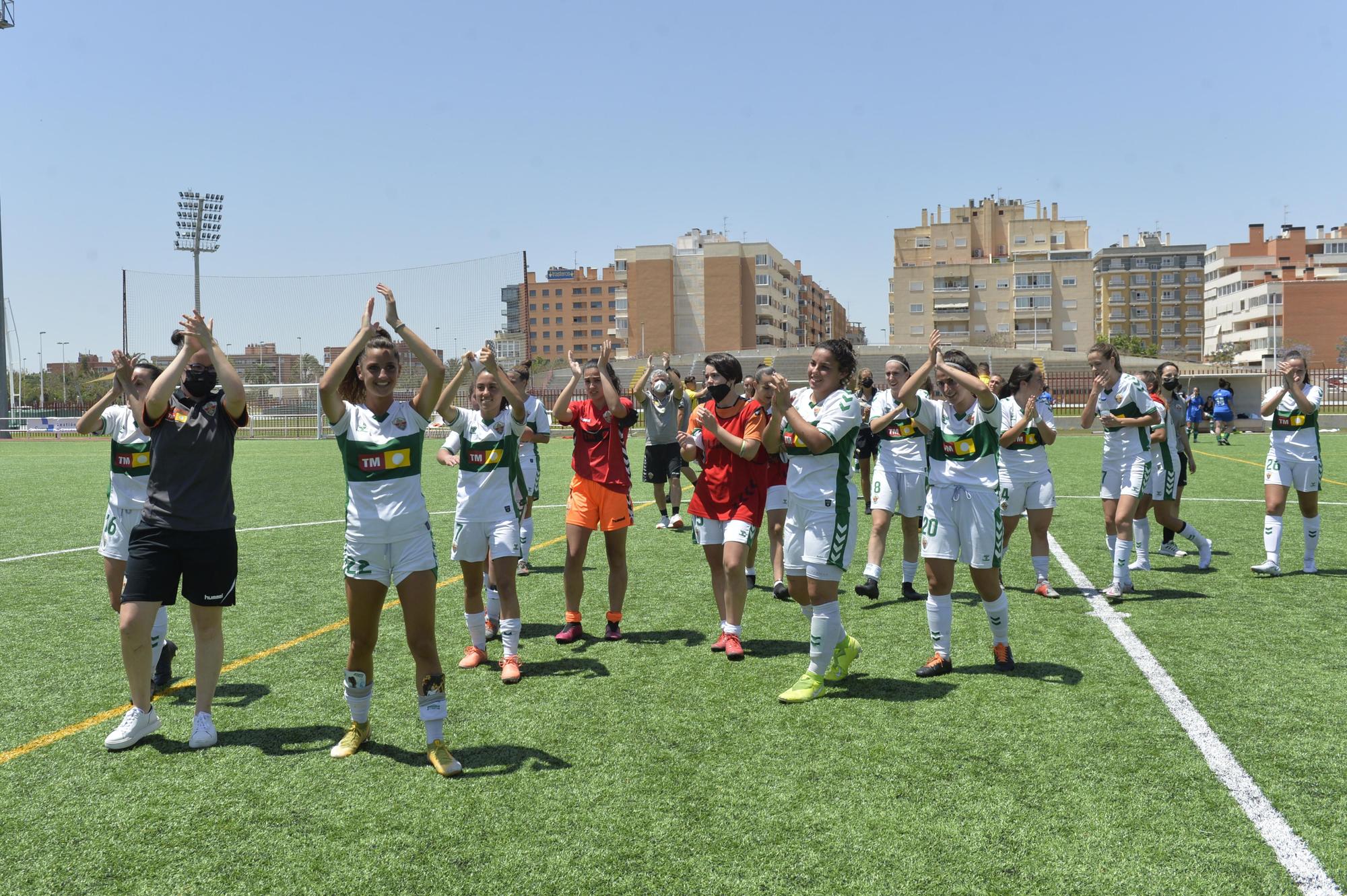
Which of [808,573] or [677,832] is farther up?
[808,573]

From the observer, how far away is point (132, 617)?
503 cm

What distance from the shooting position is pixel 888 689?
606 centimetres

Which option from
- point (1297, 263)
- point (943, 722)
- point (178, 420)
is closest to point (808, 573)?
point (943, 722)

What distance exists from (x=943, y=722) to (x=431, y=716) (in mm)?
2755

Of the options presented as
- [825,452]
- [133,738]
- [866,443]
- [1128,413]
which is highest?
[1128,413]

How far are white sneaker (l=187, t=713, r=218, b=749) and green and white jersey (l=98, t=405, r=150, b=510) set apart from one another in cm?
173

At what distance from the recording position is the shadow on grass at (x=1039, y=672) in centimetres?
616

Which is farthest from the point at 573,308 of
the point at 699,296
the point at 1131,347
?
the point at 1131,347

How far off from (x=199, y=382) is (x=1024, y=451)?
6.84m

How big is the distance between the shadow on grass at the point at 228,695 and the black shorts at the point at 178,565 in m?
1.02

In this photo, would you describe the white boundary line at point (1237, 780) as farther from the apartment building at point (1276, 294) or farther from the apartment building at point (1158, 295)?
the apartment building at point (1158, 295)

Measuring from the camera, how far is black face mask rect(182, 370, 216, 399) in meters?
5.13

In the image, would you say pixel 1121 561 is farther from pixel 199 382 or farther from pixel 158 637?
pixel 158 637

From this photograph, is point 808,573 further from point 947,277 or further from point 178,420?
point 947,277
